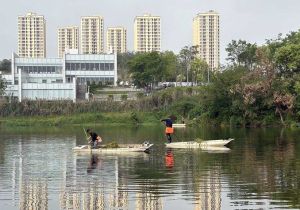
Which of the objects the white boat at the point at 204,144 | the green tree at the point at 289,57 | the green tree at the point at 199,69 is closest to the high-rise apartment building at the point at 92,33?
the green tree at the point at 199,69

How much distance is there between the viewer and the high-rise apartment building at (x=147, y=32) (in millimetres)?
178375

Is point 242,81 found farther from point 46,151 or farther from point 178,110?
point 46,151

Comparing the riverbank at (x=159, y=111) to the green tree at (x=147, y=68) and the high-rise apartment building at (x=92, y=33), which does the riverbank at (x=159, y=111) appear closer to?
the green tree at (x=147, y=68)

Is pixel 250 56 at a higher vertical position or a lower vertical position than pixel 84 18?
lower

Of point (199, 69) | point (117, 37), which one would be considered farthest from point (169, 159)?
point (117, 37)

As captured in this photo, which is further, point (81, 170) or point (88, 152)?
point (88, 152)

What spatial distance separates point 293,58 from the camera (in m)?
67.7

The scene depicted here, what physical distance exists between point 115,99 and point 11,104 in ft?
48.1

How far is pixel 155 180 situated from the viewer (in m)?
22.8

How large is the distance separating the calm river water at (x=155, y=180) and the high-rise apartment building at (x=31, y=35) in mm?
138674

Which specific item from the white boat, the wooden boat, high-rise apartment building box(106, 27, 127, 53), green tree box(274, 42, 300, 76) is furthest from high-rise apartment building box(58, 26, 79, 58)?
the wooden boat

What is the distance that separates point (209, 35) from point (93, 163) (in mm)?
146958

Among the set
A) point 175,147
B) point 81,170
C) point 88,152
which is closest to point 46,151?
point 88,152

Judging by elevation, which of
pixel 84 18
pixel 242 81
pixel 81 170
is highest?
pixel 84 18
